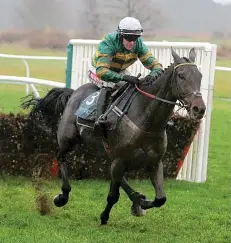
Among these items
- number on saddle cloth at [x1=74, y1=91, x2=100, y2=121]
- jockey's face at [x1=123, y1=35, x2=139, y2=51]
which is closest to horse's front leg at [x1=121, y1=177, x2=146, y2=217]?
number on saddle cloth at [x1=74, y1=91, x2=100, y2=121]

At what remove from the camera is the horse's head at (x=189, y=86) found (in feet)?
17.7

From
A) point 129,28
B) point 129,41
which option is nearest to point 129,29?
point 129,28

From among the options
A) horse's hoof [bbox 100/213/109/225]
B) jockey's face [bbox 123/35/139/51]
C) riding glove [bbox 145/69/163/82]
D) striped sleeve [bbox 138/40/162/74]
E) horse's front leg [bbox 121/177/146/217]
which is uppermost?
jockey's face [bbox 123/35/139/51]

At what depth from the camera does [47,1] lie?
24.5 metres

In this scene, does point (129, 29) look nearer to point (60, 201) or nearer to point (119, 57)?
point (119, 57)

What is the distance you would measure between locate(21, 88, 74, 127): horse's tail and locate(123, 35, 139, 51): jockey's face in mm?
1538

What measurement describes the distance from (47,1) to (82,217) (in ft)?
60.2

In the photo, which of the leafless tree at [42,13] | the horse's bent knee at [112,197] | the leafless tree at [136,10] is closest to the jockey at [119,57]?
the horse's bent knee at [112,197]

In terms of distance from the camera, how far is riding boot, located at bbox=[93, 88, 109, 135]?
6391 mm

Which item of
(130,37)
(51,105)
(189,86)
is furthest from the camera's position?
(51,105)

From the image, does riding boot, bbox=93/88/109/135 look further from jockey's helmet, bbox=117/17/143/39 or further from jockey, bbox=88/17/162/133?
jockey's helmet, bbox=117/17/143/39

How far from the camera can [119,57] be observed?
21.5 feet

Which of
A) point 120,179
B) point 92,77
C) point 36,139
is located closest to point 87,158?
point 36,139

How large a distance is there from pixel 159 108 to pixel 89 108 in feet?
3.38
